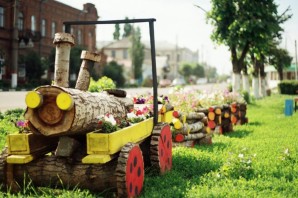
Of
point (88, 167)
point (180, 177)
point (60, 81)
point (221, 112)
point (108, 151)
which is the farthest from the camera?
point (221, 112)

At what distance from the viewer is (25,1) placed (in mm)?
34750

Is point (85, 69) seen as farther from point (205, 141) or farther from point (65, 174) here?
point (205, 141)

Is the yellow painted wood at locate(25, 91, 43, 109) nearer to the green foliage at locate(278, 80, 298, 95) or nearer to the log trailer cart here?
the log trailer cart

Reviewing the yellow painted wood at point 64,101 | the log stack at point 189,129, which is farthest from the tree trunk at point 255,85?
the yellow painted wood at point 64,101

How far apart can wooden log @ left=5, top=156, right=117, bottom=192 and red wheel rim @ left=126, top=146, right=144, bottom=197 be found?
7.2 inches

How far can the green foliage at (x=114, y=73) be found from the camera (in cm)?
4371

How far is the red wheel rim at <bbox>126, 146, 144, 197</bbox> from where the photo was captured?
13.0 ft

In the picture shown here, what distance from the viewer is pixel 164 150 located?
548cm

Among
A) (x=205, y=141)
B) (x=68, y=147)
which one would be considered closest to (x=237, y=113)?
(x=205, y=141)

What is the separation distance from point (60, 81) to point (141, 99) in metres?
2.74

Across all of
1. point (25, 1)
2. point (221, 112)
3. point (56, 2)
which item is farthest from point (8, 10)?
point (221, 112)

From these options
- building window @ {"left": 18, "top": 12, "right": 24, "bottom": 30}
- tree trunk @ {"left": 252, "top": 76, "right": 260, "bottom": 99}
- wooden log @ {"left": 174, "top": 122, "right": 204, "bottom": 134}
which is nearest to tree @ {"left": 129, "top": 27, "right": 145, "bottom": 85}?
building window @ {"left": 18, "top": 12, "right": 24, "bottom": 30}

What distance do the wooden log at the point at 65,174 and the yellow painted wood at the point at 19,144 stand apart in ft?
0.86

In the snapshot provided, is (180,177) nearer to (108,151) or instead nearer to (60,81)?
(108,151)
